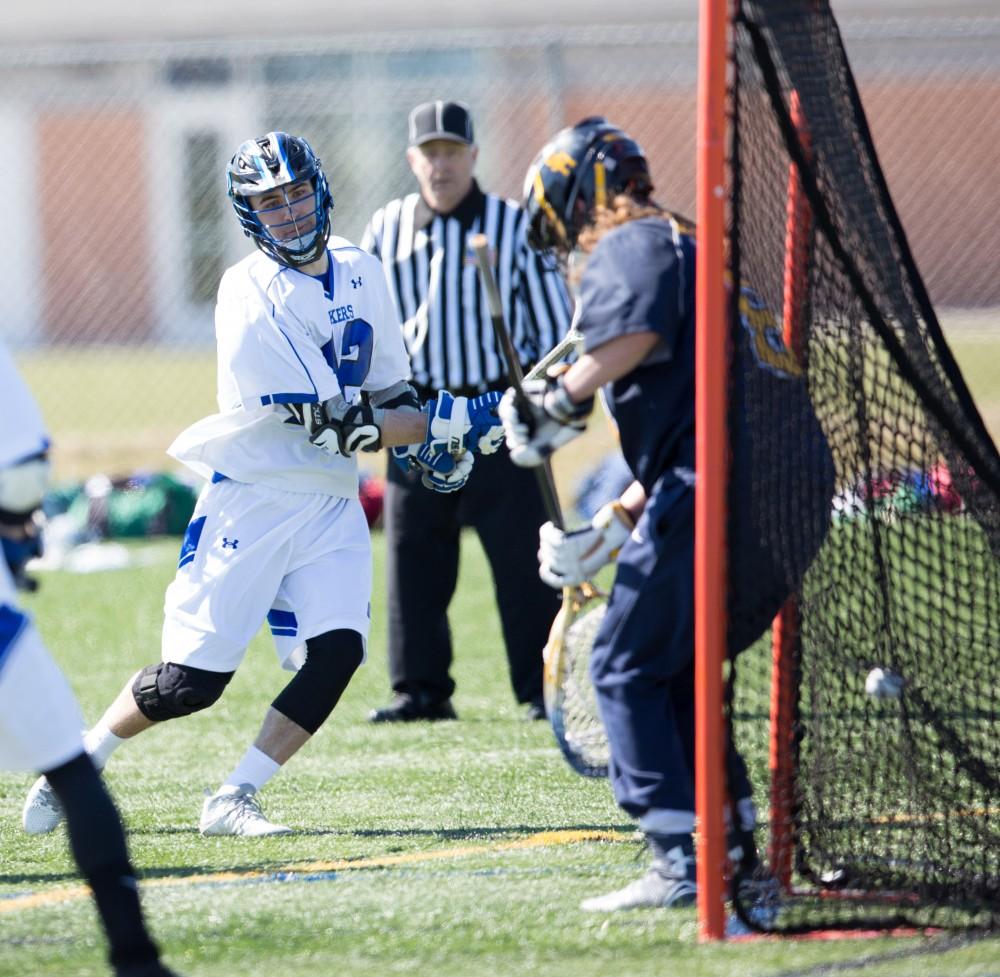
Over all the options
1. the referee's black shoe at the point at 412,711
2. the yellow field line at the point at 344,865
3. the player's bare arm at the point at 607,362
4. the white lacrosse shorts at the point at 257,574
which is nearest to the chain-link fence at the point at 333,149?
the referee's black shoe at the point at 412,711

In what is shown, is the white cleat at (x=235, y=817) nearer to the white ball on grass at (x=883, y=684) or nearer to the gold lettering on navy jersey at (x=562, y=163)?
the white ball on grass at (x=883, y=684)

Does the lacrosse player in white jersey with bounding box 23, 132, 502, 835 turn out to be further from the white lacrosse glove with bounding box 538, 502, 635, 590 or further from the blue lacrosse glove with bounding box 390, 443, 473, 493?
the white lacrosse glove with bounding box 538, 502, 635, 590

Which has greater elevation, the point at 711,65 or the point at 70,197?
the point at 70,197

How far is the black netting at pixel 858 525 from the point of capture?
13.6 feet

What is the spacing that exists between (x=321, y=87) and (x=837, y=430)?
34.7 feet

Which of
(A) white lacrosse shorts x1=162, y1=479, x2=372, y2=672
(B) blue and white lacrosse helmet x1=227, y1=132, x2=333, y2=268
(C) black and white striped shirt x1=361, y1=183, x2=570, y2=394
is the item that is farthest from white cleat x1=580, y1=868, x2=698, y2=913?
(C) black and white striped shirt x1=361, y1=183, x2=570, y2=394

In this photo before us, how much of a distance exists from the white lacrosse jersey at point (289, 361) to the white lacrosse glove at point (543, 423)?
47.3 inches

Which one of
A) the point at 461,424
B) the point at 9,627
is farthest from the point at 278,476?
the point at 9,627

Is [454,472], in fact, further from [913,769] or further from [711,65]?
[711,65]

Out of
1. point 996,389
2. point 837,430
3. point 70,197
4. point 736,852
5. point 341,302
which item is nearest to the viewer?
point 736,852

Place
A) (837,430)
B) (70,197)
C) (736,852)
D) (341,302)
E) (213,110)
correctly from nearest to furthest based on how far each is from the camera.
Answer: (736,852) < (837,430) < (341,302) < (213,110) < (70,197)

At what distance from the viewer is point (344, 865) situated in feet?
15.8

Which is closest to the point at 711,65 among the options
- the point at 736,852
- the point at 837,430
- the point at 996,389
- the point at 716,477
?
the point at 716,477

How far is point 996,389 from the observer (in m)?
14.0
